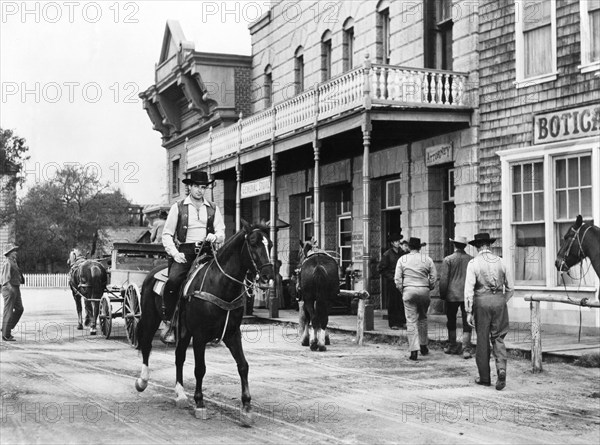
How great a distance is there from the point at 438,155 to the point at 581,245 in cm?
846

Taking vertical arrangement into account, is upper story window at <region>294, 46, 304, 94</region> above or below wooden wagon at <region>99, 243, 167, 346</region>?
above

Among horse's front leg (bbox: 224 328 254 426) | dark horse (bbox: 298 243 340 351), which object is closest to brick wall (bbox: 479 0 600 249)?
dark horse (bbox: 298 243 340 351)

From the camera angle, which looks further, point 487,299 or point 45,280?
point 45,280

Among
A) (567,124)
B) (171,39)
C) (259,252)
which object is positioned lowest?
(259,252)

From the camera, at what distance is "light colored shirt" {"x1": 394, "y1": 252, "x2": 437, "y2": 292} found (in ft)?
44.1

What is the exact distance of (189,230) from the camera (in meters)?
9.50

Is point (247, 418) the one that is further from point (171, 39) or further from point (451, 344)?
point (171, 39)

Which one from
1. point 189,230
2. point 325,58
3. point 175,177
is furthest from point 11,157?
point 189,230

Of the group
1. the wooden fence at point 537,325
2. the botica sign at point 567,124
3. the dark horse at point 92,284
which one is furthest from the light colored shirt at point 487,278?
the dark horse at point 92,284

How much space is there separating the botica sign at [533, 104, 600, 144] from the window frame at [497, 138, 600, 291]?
0.16m

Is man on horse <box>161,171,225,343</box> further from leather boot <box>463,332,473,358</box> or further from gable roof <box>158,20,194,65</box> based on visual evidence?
gable roof <box>158,20,194,65</box>

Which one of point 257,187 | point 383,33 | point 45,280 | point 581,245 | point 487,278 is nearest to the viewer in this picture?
point 581,245

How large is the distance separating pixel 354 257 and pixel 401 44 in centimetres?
580

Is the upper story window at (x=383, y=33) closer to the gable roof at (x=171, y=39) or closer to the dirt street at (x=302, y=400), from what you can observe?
the dirt street at (x=302, y=400)
